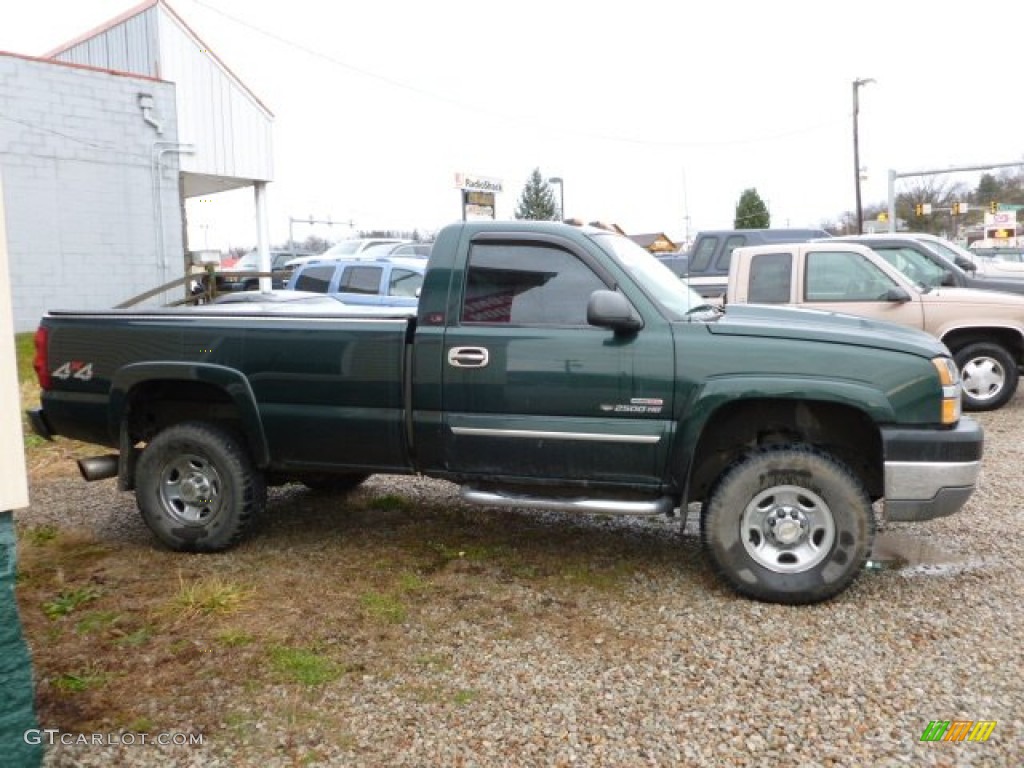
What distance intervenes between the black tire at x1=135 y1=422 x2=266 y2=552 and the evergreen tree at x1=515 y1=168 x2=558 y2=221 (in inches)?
2185

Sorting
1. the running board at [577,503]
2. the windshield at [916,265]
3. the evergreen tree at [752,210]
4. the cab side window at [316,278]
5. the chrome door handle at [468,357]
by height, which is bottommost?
the running board at [577,503]

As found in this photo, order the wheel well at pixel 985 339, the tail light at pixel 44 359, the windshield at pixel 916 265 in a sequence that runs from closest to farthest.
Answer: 1. the tail light at pixel 44 359
2. the wheel well at pixel 985 339
3. the windshield at pixel 916 265

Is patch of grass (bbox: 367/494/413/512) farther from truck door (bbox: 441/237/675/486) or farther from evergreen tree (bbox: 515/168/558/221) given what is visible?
evergreen tree (bbox: 515/168/558/221)

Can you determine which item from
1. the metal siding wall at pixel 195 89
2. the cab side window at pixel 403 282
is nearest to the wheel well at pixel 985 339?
the cab side window at pixel 403 282

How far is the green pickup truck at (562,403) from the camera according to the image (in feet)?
14.0

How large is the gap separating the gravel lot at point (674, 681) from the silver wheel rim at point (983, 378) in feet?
16.1

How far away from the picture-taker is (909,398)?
13.8 feet

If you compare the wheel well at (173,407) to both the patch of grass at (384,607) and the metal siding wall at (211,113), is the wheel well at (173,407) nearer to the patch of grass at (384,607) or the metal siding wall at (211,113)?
the patch of grass at (384,607)

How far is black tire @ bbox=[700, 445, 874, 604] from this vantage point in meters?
4.26

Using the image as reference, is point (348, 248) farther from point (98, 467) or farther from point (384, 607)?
point (384, 607)

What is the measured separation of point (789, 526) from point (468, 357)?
1.83 metres

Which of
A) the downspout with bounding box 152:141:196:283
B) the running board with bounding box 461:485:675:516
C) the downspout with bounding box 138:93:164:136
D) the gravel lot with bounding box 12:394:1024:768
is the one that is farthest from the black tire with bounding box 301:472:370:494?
the downspout with bounding box 138:93:164:136

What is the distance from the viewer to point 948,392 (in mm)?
4238

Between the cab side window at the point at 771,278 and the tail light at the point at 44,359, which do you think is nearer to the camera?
the tail light at the point at 44,359
